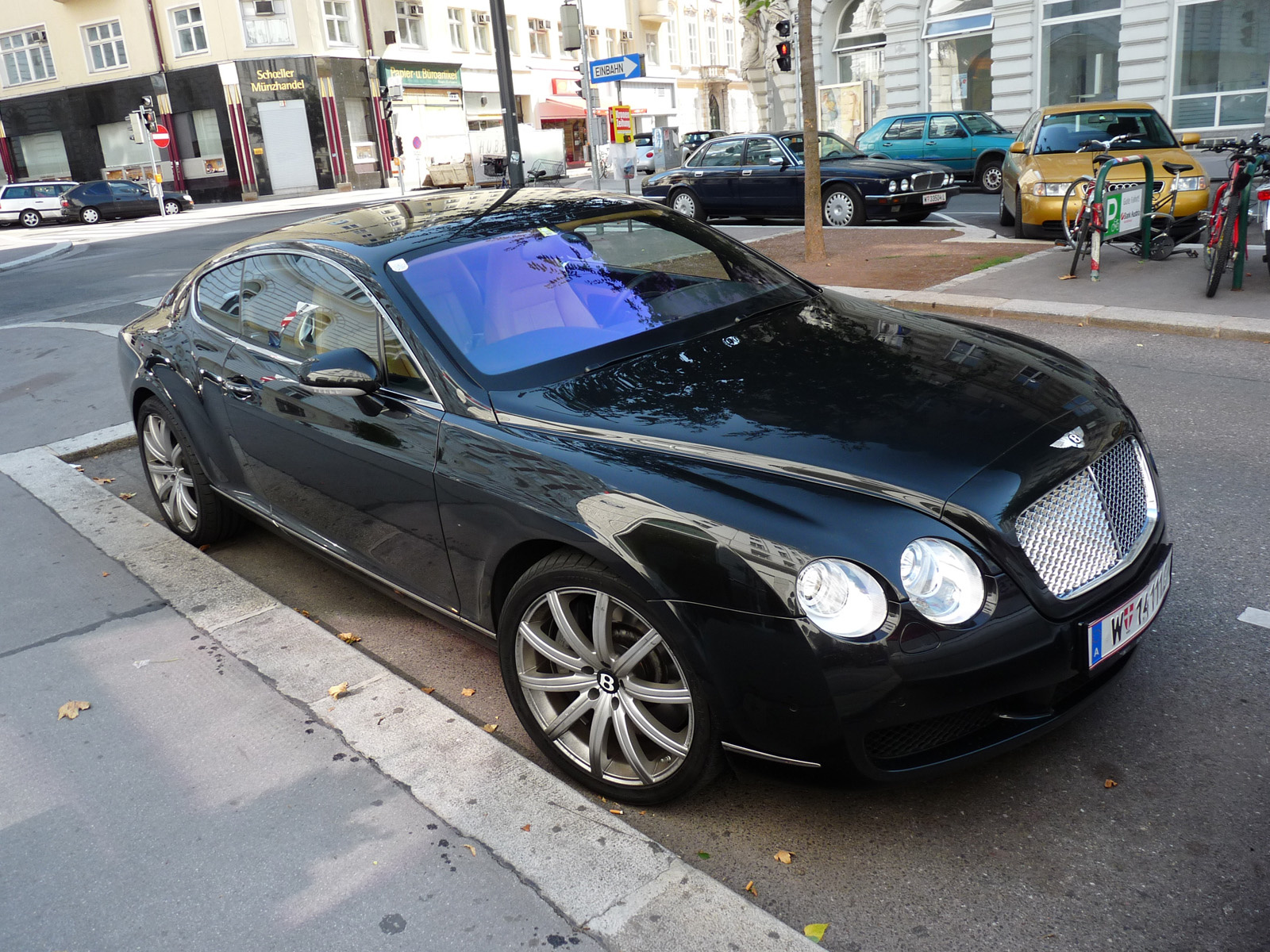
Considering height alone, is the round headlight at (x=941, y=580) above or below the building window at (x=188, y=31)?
below

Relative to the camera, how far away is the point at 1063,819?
8.96ft

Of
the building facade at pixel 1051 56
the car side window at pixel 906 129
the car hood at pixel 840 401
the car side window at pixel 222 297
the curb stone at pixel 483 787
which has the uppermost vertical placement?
the building facade at pixel 1051 56

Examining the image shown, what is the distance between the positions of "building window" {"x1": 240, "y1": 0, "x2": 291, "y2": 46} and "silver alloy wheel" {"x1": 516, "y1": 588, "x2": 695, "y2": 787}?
146ft

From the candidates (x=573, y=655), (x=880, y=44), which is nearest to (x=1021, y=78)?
(x=880, y=44)

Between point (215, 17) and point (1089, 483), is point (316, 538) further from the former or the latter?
point (215, 17)

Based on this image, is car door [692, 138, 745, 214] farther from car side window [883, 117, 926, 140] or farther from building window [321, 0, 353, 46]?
building window [321, 0, 353, 46]

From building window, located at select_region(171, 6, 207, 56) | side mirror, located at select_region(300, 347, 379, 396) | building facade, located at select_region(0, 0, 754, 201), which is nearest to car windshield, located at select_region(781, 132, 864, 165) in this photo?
side mirror, located at select_region(300, 347, 379, 396)

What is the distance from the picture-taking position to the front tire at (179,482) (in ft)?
16.0

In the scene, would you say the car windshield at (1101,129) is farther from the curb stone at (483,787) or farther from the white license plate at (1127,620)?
the curb stone at (483,787)

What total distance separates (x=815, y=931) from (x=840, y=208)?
50.4 ft

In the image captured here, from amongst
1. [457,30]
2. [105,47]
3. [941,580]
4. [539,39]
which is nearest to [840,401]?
[941,580]

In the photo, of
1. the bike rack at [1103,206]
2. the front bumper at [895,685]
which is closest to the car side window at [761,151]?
the bike rack at [1103,206]

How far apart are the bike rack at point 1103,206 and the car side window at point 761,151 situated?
7.65 m

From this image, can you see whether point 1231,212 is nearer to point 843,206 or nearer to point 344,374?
point 344,374
